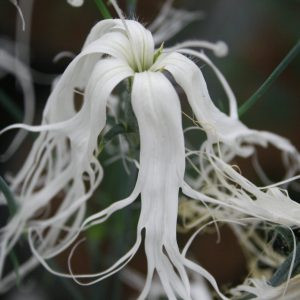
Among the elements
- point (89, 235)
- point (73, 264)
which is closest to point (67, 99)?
point (89, 235)

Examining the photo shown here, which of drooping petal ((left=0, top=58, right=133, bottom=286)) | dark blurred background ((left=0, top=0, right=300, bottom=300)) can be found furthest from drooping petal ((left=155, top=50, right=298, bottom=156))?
dark blurred background ((left=0, top=0, right=300, bottom=300))

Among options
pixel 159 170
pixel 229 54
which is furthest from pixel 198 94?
pixel 229 54

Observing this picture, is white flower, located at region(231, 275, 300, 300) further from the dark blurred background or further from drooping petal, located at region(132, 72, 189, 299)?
the dark blurred background

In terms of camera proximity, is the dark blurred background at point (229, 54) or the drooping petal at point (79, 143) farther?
the dark blurred background at point (229, 54)

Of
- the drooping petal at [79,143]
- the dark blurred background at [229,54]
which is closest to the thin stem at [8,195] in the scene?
the drooping petal at [79,143]

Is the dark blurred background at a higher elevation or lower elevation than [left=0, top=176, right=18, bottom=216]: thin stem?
lower

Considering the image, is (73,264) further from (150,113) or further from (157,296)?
(150,113)

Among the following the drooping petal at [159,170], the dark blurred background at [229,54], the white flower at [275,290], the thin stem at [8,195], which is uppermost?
the drooping petal at [159,170]

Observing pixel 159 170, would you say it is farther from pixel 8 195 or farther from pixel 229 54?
pixel 229 54

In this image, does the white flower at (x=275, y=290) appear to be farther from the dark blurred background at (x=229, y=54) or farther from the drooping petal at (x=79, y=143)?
the dark blurred background at (x=229, y=54)
